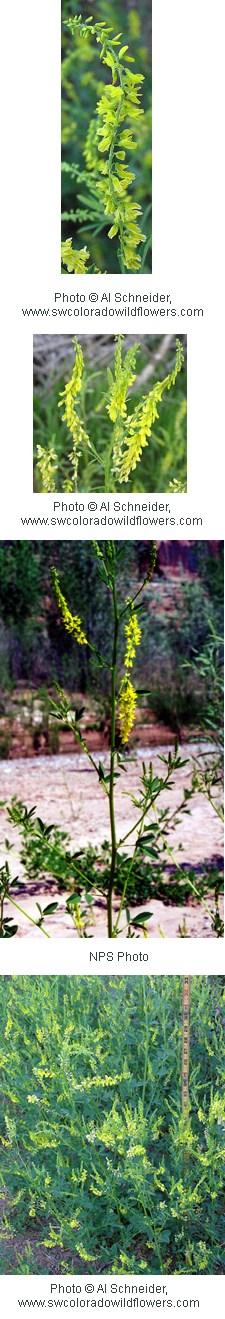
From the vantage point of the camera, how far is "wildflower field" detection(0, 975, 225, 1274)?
275cm

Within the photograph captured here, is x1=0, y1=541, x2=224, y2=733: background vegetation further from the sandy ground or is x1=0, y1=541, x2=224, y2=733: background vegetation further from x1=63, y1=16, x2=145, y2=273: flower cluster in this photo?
x1=63, y1=16, x2=145, y2=273: flower cluster

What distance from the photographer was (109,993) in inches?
132

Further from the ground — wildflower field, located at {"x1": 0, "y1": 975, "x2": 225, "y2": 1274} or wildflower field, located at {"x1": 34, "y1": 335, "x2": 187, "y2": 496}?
wildflower field, located at {"x1": 34, "y1": 335, "x2": 187, "y2": 496}

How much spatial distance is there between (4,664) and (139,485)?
76.0 inches

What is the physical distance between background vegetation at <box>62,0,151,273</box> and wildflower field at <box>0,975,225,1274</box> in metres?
2.57

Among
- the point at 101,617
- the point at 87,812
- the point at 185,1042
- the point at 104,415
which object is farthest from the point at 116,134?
the point at 101,617

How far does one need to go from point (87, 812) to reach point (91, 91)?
278 centimetres

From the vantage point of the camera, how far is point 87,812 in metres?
4.76

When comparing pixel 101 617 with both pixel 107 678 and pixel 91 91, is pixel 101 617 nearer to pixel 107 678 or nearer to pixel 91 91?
pixel 107 678

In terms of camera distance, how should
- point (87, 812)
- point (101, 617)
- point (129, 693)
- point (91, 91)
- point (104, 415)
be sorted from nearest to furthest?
point (129, 693) < point (104, 415) < point (87, 812) < point (91, 91) < point (101, 617)

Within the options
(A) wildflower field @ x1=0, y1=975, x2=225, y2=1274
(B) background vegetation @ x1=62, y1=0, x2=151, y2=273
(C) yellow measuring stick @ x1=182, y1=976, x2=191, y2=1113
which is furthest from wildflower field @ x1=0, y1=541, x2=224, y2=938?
(C) yellow measuring stick @ x1=182, y1=976, x2=191, y2=1113

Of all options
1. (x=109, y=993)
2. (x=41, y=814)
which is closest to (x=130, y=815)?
(x=41, y=814)

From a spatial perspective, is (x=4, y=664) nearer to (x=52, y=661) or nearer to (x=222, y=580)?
(x=52, y=661)

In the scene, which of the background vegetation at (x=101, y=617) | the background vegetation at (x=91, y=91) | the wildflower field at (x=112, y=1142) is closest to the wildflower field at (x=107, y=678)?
the background vegetation at (x=101, y=617)
